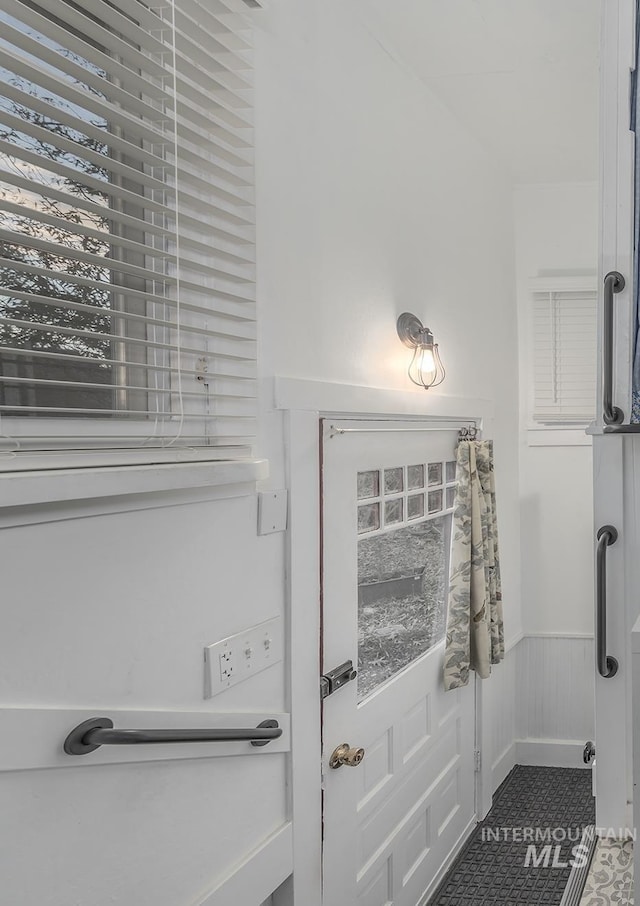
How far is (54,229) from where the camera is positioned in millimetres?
1219

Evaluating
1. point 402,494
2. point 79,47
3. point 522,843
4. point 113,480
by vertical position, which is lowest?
point 522,843

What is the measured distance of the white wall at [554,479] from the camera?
4.05 metres

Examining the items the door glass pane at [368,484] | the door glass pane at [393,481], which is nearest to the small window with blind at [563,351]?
the door glass pane at [393,481]

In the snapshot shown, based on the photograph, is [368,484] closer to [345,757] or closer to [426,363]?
[426,363]

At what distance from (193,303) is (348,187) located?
91 cm

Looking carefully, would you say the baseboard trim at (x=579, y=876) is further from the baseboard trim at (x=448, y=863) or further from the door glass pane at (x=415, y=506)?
the baseboard trim at (x=448, y=863)

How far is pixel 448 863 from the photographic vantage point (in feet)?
10.1

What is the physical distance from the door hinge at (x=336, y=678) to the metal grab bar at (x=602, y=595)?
2.63 feet

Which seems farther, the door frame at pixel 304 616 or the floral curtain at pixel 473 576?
the floral curtain at pixel 473 576

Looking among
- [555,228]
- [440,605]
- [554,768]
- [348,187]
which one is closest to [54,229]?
[348,187]

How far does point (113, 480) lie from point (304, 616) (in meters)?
0.90

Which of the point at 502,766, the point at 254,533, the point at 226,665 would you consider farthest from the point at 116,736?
the point at 502,766

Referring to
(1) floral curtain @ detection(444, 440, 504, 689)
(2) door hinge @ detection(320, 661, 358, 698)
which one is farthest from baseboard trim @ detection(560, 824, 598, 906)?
(1) floral curtain @ detection(444, 440, 504, 689)

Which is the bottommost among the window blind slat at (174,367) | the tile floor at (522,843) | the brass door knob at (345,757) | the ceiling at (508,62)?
the tile floor at (522,843)
